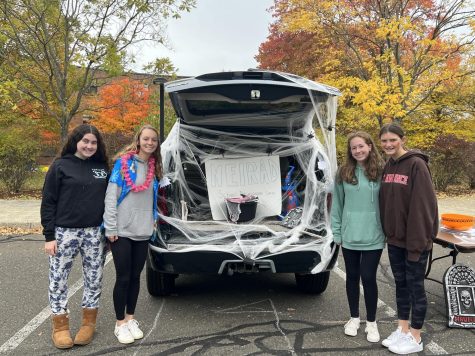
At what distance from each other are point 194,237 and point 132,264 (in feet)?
1.90

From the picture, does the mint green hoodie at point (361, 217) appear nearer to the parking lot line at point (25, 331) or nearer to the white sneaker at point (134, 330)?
the white sneaker at point (134, 330)

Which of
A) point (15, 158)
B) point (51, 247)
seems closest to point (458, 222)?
point (51, 247)

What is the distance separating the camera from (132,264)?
10.8ft

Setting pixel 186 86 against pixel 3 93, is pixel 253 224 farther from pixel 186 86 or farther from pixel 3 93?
pixel 3 93

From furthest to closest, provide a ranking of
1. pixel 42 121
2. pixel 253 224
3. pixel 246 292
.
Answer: pixel 42 121
pixel 246 292
pixel 253 224

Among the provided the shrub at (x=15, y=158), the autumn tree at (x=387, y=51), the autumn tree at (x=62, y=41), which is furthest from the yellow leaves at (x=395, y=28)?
the shrub at (x=15, y=158)

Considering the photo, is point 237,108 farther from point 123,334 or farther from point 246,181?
point 123,334

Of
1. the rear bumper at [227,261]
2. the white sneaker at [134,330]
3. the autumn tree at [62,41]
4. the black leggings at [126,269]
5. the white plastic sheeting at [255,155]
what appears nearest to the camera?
the black leggings at [126,269]

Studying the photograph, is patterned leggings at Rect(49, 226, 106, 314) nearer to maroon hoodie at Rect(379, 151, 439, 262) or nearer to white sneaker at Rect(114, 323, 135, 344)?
white sneaker at Rect(114, 323, 135, 344)

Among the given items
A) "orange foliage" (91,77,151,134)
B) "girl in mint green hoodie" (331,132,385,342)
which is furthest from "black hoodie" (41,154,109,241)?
"orange foliage" (91,77,151,134)

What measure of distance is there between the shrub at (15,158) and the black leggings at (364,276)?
10765 millimetres

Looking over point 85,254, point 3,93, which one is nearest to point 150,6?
point 3,93

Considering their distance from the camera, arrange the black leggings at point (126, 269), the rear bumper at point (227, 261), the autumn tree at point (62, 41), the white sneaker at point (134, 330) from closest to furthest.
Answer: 1. the black leggings at point (126, 269)
2. the white sneaker at point (134, 330)
3. the rear bumper at point (227, 261)
4. the autumn tree at point (62, 41)

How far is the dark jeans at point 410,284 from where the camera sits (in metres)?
3.06
